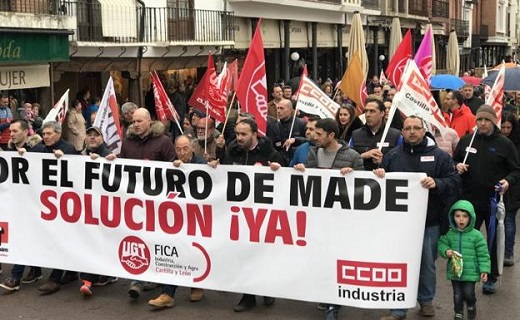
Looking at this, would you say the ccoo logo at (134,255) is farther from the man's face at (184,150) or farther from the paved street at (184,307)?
the man's face at (184,150)

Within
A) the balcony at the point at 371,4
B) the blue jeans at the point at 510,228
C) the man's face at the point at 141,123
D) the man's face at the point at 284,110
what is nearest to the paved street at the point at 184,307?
the blue jeans at the point at 510,228

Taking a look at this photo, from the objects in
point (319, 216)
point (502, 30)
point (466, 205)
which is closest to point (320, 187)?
point (319, 216)

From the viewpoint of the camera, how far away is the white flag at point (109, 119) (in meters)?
8.95

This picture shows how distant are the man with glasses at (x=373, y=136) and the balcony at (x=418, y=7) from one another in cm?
3500

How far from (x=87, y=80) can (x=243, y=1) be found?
659 centimetres

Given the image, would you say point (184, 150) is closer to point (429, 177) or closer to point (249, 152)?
point (249, 152)

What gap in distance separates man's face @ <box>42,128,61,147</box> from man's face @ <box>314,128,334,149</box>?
2641 mm

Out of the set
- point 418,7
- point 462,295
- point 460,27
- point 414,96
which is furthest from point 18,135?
point 460,27

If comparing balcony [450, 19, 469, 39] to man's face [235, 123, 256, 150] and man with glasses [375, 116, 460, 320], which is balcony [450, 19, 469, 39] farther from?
man with glasses [375, 116, 460, 320]

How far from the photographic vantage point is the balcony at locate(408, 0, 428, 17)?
40.9m

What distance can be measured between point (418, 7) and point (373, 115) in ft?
122

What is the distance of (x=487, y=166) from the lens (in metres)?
6.81

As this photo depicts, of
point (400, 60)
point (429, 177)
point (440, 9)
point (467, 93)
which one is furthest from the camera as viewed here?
point (440, 9)

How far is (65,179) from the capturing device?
22.7 ft
